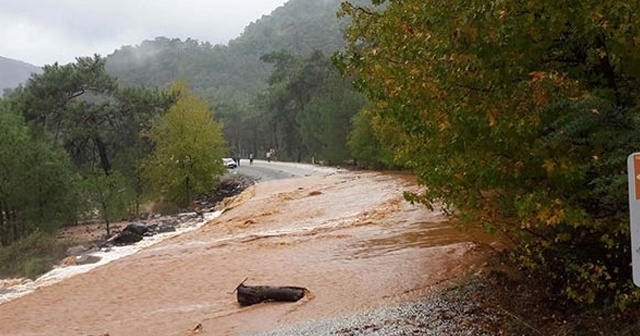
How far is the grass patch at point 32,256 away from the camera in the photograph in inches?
880

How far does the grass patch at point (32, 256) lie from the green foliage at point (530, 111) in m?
17.8

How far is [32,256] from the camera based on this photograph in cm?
2627

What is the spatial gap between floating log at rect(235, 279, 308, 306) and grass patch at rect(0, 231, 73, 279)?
11.4 meters

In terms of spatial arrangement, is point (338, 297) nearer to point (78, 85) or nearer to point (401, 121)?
point (401, 121)

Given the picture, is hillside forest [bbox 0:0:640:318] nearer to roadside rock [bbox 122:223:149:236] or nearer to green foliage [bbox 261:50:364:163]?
roadside rock [bbox 122:223:149:236]

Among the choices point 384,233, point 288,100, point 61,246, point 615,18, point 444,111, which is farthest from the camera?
point 288,100

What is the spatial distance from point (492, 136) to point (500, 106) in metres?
0.30

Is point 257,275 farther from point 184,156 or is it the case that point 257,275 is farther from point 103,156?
point 103,156

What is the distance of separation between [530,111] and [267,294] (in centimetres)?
745

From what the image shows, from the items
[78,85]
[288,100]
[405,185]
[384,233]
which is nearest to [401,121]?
[384,233]

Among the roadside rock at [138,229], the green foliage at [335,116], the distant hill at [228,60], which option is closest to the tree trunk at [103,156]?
the green foliage at [335,116]

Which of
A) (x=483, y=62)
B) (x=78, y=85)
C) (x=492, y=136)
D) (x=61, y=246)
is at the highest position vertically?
(x=78, y=85)

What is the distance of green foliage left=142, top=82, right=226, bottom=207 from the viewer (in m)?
41.4

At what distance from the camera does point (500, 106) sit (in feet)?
20.7
